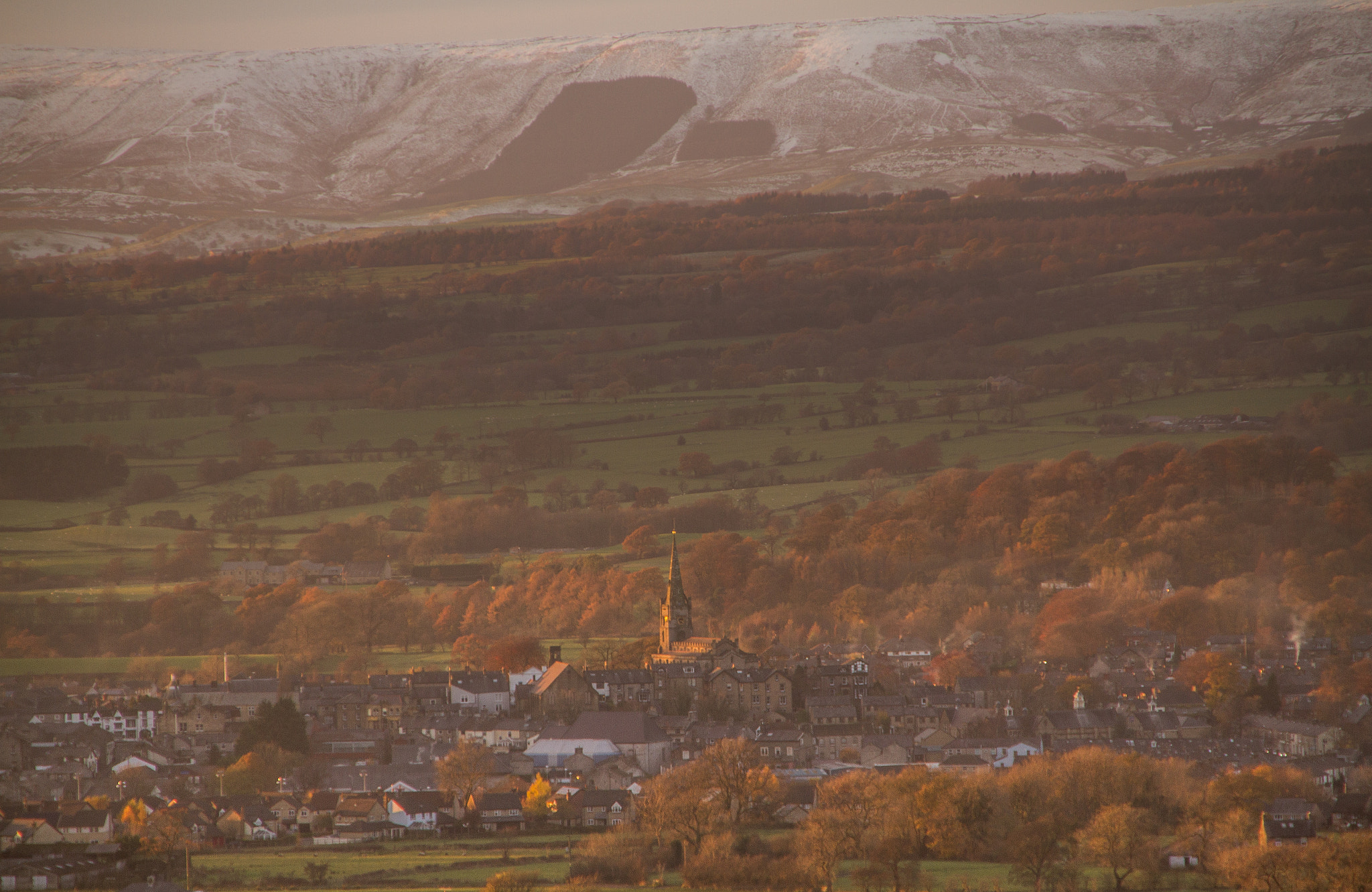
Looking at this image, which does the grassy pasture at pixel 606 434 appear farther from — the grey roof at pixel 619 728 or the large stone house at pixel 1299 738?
the large stone house at pixel 1299 738

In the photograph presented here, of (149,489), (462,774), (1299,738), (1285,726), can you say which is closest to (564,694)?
(462,774)

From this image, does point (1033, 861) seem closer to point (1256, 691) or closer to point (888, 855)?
point (888, 855)

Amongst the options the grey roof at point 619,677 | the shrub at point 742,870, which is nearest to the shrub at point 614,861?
the shrub at point 742,870

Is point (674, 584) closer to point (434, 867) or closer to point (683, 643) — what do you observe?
point (683, 643)

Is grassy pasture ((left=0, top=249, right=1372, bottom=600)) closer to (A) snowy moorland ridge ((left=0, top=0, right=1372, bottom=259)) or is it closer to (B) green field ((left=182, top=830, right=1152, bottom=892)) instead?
(B) green field ((left=182, top=830, right=1152, bottom=892))

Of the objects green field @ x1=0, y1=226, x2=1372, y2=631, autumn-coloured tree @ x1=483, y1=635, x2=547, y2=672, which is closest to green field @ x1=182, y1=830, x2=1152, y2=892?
autumn-coloured tree @ x1=483, y1=635, x2=547, y2=672
